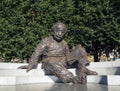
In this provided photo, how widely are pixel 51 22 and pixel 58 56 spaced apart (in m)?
6.24

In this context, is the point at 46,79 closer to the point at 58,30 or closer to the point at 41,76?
the point at 41,76

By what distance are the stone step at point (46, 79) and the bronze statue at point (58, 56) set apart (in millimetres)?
263

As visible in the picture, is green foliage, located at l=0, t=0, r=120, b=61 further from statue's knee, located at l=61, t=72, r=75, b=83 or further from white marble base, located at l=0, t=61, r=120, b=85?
statue's knee, located at l=61, t=72, r=75, b=83

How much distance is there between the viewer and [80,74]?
10867mm

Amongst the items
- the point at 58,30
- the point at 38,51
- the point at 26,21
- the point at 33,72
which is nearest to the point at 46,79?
the point at 33,72

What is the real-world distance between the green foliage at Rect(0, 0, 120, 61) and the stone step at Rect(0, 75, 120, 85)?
19.0 ft

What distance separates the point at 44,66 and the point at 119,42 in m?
6.80

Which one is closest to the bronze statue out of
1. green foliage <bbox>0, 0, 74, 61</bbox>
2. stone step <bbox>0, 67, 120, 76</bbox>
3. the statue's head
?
the statue's head

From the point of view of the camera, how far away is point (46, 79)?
11.5m

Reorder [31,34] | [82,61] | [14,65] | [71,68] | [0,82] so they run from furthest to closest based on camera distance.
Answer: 1. [31,34]
2. [14,65]
3. [71,68]
4. [82,61]
5. [0,82]

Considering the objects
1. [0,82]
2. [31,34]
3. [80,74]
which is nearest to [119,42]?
[31,34]

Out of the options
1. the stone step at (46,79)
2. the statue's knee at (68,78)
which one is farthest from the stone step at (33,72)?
the statue's knee at (68,78)

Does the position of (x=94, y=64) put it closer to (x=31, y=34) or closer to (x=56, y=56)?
(x=56, y=56)

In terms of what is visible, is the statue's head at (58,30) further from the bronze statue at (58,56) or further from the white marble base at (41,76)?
the white marble base at (41,76)
